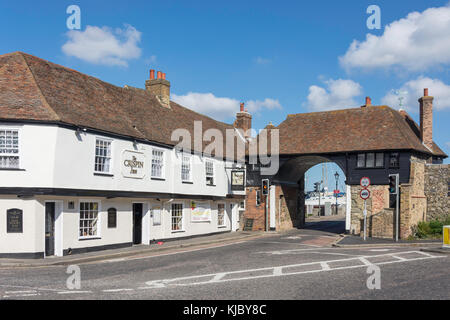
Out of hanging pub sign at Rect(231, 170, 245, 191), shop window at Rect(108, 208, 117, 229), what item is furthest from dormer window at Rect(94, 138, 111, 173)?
hanging pub sign at Rect(231, 170, 245, 191)

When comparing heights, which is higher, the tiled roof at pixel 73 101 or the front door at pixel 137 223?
the tiled roof at pixel 73 101

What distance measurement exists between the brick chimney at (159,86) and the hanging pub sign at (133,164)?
746cm

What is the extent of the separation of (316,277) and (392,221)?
53.0 feet

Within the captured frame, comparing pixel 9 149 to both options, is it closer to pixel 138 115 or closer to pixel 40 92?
pixel 40 92

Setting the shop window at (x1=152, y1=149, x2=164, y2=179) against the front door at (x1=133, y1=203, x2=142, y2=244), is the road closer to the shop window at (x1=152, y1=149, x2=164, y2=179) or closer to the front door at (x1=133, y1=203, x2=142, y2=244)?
the front door at (x1=133, y1=203, x2=142, y2=244)

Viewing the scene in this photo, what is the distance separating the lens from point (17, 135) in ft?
60.7

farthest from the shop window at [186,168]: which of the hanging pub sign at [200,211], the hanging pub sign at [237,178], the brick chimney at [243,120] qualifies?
the brick chimney at [243,120]

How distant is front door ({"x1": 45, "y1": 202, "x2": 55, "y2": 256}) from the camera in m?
19.0

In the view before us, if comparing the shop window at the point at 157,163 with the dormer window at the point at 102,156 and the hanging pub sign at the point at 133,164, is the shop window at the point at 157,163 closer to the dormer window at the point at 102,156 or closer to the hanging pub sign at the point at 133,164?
the hanging pub sign at the point at 133,164

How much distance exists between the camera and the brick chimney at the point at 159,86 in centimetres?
3034

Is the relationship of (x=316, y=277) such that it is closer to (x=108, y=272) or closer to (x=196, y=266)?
(x=196, y=266)

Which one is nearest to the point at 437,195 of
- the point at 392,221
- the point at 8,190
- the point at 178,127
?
the point at 392,221

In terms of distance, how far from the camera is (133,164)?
2308cm
